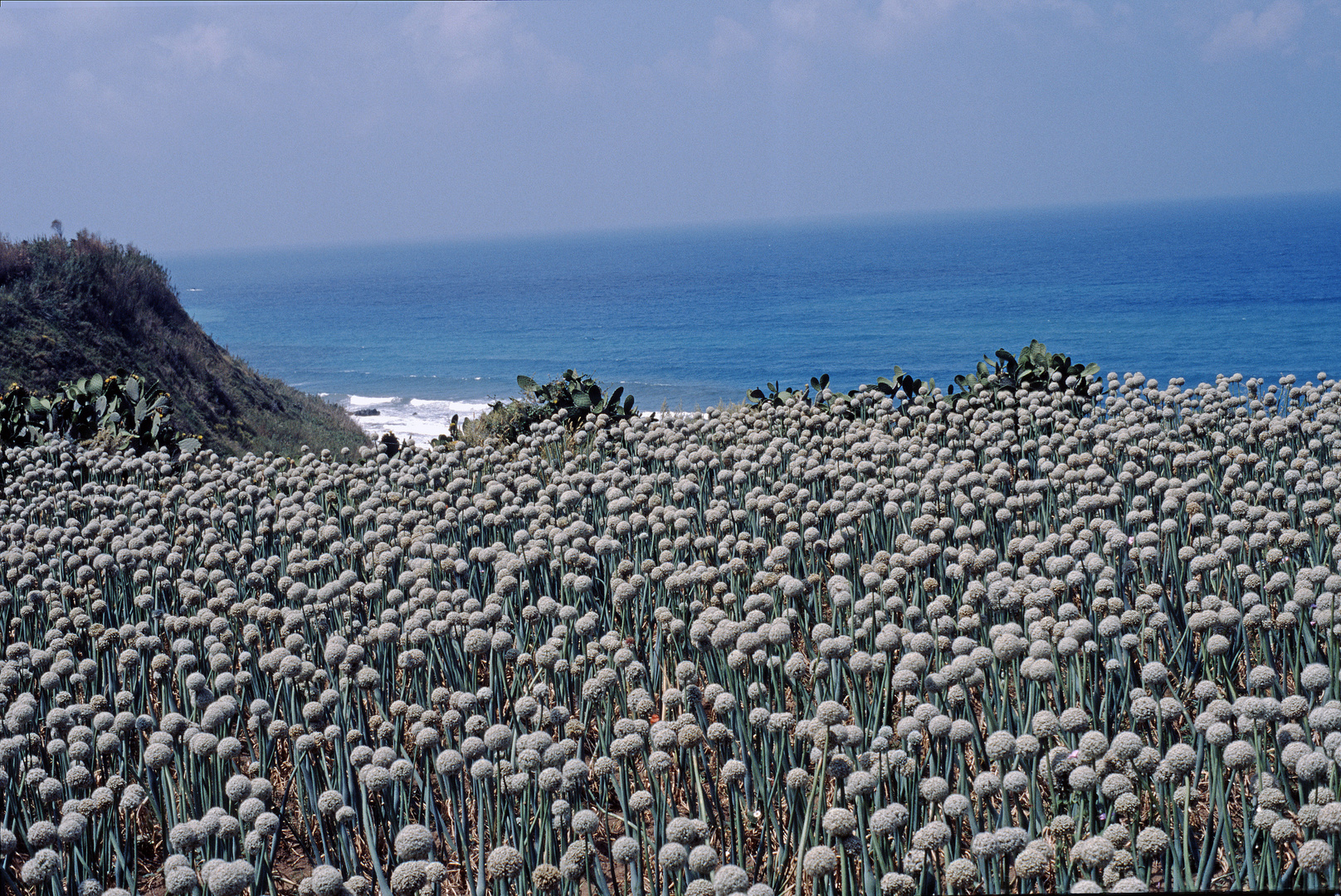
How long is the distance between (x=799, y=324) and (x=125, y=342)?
209 ft

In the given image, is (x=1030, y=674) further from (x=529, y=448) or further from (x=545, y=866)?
(x=529, y=448)

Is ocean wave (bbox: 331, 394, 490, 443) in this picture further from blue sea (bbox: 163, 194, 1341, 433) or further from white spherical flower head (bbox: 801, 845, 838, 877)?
white spherical flower head (bbox: 801, 845, 838, 877)

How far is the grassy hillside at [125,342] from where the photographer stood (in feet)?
61.7

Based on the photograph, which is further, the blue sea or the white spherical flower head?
the blue sea

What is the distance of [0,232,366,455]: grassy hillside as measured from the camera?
18.8 m

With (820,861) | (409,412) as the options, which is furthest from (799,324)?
(820,861)

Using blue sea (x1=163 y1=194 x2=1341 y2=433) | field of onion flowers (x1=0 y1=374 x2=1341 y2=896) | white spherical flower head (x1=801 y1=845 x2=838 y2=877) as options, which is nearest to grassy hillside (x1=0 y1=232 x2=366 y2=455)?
field of onion flowers (x1=0 y1=374 x2=1341 y2=896)

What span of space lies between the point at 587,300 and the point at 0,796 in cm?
11127

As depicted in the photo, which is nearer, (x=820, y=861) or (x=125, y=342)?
(x=820, y=861)

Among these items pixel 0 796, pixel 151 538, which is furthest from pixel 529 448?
pixel 0 796

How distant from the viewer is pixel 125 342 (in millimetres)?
21125

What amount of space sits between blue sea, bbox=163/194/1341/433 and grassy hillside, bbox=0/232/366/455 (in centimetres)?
1584

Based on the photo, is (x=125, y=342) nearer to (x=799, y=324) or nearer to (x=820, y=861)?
(x=820, y=861)

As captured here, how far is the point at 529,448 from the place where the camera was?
8836mm
